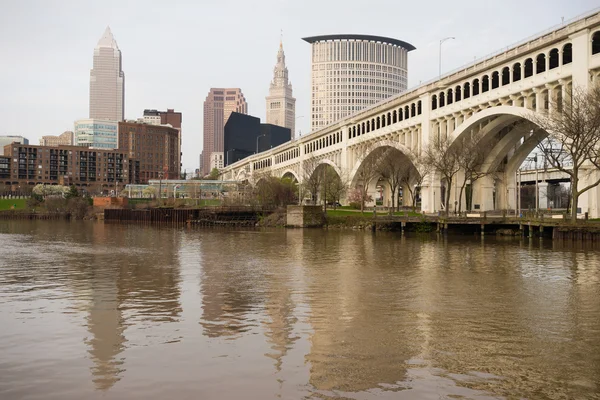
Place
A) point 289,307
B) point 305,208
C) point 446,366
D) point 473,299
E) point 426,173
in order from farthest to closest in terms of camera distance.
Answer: point 305,208
point 426,173
point 473,299
point 289,307
point 446,366

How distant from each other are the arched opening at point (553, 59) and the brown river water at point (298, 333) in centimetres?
3098

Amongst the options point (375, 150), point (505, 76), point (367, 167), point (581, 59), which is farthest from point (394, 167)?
point (581, 59)

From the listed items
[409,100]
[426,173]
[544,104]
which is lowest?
[426,173]

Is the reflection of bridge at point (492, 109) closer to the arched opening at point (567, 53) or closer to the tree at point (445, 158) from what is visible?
the arched opening at point (567, 53)

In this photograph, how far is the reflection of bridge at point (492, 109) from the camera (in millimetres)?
49781

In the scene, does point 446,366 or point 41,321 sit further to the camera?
point 41,321

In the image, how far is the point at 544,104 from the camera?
175ft

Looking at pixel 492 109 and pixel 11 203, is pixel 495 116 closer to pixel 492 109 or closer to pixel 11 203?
pixel 492 109

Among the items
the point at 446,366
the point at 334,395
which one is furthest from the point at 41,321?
the point at 446,366

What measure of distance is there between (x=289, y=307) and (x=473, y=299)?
6.28 m

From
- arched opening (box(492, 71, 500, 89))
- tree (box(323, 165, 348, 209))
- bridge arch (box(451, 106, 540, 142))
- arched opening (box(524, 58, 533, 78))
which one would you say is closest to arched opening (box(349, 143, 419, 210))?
tree (box(323, 165, 348, 209))

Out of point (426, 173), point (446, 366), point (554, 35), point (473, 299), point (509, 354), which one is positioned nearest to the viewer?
point (446, 366)

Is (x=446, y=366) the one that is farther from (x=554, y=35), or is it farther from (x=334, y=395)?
(x=554, y=35)

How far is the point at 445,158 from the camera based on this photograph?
64312mm
